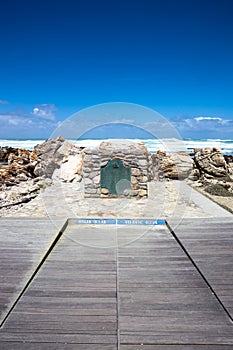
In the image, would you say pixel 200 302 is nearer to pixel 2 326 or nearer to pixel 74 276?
pixel 74 276

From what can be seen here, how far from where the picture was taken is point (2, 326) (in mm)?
1966

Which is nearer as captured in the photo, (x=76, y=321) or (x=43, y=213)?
(x=76, y=321)

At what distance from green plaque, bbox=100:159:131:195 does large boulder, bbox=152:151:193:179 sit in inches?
75.8

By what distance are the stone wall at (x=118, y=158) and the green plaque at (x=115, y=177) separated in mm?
124

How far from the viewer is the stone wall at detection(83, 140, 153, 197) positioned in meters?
6.78

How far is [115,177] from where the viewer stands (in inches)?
262

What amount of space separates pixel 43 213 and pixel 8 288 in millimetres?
3042

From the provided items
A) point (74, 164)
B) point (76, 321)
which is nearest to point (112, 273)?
point (76, 321)

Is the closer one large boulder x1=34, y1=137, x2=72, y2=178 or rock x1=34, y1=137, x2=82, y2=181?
rock x1=34, y1=137, x2=82, y2=181

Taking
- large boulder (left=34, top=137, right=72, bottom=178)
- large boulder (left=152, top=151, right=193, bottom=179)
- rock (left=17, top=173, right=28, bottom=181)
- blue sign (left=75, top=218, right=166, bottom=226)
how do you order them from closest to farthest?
blue sign (left=75, top=218, right=166, bottom=226), large boulder (left=152, top=151, right=193, bottom=179), large boulder (left=34, top=137, right=72, bottom=178), rock (left=17, top=173, right=28, bottom=181)

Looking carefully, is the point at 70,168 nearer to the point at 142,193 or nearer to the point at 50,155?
the point at 50,155

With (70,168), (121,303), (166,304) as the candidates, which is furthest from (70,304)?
(70,168)

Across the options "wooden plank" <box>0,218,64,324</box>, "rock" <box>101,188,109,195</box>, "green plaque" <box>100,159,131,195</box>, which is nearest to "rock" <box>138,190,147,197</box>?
"green plaque" <box>100,159,131,195</box>

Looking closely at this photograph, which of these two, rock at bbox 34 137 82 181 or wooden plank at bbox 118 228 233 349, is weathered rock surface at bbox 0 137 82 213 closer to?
rock at bbox 34 137 82 181
